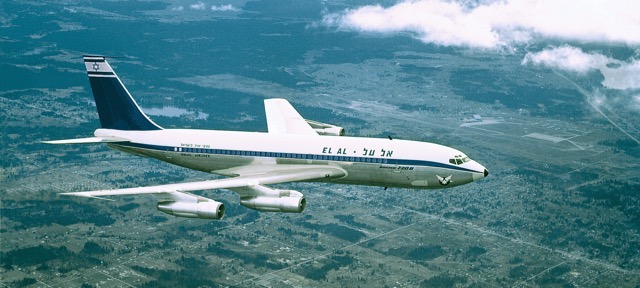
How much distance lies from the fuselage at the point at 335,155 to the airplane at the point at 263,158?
0.35ft

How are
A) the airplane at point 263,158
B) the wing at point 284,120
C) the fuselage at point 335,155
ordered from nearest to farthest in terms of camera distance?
the airplane at point 263,158, the fuselage at point 335,155, the wing at point 284,120

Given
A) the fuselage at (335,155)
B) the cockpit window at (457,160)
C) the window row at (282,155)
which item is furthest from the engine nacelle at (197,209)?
the cockpit window at (457,160)

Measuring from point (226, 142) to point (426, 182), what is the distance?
915 inches

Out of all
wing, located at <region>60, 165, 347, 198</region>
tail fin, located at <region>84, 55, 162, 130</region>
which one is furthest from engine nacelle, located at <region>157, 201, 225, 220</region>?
tail fin, located at <region>84, 55, 162, 130</region>

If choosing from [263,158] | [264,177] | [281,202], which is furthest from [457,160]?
[263,158]

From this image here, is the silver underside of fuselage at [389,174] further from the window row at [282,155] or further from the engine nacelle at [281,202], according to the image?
the engine nacelle at [281,202]

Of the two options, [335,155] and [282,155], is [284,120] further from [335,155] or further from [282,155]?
[335,155]

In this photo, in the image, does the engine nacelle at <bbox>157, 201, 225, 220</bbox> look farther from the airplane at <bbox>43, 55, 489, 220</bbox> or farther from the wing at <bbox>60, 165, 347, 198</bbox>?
Answer: the wing at <bbox>60, 165, 347, 198</bbox>

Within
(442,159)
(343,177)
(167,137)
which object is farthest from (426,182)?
(167,137)

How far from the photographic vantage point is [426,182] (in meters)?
79.8

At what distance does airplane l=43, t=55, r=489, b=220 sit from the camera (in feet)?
242

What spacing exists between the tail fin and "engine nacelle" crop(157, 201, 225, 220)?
63.6 ft

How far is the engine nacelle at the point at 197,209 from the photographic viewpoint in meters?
71.4

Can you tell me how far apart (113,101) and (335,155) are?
2885 cm
